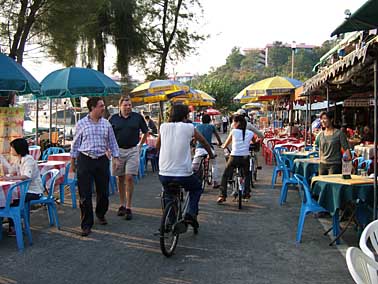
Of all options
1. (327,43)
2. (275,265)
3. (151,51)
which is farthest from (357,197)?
(327,43)

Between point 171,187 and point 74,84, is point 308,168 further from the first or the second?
point 74,84

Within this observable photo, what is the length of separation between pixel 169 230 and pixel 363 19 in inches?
125

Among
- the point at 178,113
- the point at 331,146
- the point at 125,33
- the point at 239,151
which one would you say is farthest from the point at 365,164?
the point at 125,33

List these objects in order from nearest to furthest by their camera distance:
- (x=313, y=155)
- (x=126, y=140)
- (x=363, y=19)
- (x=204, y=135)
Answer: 1. (x=363, y=19)
2. (x=126, y=140)
3. (x=204, y=135)
4. (x=313, y=155)

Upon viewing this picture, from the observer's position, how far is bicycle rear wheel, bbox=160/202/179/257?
526cm

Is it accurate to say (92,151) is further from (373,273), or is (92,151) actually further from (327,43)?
(327,43)

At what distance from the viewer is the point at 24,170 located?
6242 mm

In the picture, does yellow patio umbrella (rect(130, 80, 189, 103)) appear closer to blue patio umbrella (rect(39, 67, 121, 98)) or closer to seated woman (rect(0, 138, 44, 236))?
blue patio umbrella (rect(39, 67, 121, 98))

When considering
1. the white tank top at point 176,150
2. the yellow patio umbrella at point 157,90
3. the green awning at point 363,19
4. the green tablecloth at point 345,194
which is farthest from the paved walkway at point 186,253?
the yellow patio umbrella at point 157,90

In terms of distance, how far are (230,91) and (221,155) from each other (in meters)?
44.0

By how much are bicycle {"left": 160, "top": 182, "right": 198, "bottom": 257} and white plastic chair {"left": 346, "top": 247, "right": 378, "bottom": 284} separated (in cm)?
282

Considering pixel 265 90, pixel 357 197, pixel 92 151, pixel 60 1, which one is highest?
pixel 60 1

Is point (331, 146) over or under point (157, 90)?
under

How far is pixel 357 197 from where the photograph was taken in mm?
5711
